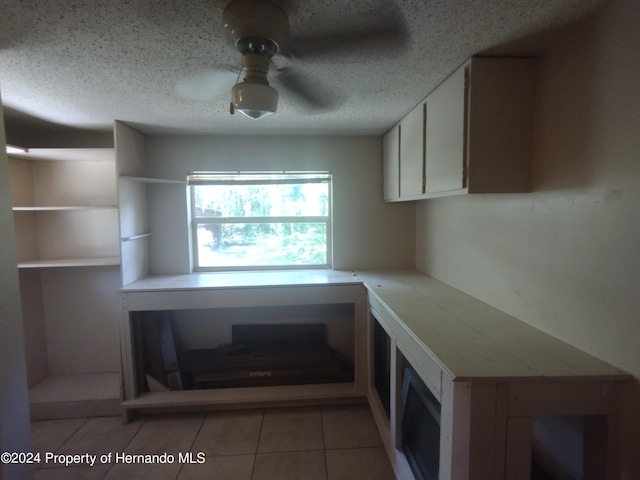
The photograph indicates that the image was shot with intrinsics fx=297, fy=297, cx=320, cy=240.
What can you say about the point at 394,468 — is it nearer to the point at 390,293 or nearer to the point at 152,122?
the point at 390,293

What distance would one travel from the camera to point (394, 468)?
1.67 metres

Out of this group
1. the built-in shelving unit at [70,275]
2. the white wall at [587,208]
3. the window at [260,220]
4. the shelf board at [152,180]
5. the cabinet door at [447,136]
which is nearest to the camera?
the white wall at [587,208]

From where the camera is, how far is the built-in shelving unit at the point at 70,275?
7.86 ft

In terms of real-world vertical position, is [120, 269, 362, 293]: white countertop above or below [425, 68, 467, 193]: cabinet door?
below

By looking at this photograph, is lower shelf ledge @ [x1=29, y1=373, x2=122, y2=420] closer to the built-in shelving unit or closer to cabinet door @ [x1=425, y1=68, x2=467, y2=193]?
the built-in shelving unit

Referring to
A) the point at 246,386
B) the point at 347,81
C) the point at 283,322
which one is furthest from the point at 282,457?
the point at 347,81

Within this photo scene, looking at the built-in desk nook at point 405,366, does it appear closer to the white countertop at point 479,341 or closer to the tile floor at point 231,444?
the white countertop at point 479,341

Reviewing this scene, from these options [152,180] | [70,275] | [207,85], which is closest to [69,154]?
[152,180]

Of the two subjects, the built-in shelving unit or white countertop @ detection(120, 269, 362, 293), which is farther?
the built-in shelving unit

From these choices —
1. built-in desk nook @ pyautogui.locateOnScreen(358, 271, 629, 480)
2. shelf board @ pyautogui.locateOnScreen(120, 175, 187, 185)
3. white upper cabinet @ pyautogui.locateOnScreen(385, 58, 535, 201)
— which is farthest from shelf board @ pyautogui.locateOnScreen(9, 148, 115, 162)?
built-in desk nook @ pyautogui.locateOnScreen(358, 271, 629, 480)

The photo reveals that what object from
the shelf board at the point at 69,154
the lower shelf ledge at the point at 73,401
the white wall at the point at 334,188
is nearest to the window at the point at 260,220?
the white wall at the point at 334,188

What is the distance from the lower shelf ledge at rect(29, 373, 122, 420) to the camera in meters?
2.21

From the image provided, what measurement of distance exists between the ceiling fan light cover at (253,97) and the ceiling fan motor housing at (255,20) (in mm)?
193

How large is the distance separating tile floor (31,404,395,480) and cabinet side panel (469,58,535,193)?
1.73 m
